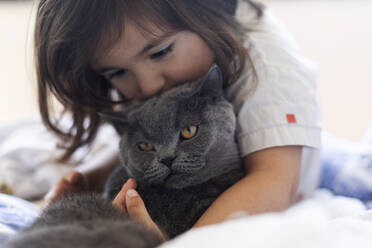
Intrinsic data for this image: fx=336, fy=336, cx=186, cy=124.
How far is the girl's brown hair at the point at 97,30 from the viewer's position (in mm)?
805

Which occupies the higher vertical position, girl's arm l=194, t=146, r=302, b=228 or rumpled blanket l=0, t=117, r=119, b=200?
girl's arm l=194, t=146, r=302, b=228

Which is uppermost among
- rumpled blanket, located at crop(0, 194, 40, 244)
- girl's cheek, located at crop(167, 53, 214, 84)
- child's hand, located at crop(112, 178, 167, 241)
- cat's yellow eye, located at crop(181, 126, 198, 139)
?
girl's cheek, located at crop(167, 53, 214, 84)

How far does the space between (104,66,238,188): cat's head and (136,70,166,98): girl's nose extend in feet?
0.30

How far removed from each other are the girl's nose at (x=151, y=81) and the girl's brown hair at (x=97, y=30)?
125mm

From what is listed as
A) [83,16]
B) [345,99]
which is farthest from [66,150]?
[345,99]

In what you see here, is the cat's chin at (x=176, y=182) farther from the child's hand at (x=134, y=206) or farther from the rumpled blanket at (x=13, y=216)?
the rumpled blanket at (x=13, y=216)

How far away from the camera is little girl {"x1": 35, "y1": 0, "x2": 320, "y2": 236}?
0.80m

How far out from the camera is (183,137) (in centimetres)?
76

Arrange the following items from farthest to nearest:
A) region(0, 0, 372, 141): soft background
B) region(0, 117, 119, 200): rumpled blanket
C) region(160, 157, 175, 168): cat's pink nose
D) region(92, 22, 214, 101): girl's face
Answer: region(0, 0, 372, 141): soft background → region(0, 117, 119, 200): rumpled blanket → region(92, 22, 214, 101): girl's face → region(160, 157, 175, 168): cat's pink nose

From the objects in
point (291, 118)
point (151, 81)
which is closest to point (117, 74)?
point (151, 81)

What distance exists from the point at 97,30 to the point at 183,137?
1.12ft

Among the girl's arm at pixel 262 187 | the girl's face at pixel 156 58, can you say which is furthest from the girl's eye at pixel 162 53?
the girl's arm at pixel 262 187

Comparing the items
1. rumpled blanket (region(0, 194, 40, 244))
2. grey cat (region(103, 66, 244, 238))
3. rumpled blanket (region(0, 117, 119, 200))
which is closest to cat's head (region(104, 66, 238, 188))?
grey cat (region(103, 66, 244, 238))

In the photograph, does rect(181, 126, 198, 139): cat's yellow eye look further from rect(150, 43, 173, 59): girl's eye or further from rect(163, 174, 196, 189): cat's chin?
rect(150, 43, 173, 59): girl's eye
